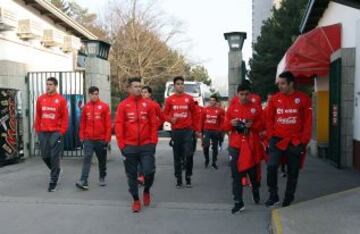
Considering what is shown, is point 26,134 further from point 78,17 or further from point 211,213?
point 78,17

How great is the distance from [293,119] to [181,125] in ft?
9.44

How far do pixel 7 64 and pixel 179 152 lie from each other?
6554 millimetres

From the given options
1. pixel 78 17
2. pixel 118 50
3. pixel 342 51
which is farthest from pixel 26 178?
pixel 78 17

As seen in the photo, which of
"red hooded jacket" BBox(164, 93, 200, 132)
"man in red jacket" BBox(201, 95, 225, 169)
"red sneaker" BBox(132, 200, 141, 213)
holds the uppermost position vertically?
"red hooded jacket" BBox(164, 93, 200, 132)

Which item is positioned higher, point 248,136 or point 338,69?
point 338,69

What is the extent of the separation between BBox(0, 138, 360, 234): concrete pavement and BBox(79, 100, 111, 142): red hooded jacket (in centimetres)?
98

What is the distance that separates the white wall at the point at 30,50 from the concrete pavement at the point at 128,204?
494 centimetres

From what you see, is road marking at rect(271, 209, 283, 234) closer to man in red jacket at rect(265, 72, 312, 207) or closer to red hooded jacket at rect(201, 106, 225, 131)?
man in red jacket at rect(265, 72, 312, 207)

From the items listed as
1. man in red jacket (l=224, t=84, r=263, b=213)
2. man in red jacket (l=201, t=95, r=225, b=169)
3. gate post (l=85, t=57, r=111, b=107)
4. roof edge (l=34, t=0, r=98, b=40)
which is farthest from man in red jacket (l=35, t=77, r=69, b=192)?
roof edge (l=34, t=0, r=98, b=40)

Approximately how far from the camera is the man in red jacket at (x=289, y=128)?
24.7ft

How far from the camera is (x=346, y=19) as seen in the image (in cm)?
1349

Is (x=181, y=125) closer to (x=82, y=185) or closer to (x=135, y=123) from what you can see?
(x=82, y=185)

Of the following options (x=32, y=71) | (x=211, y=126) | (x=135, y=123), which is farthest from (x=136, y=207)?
(x=32, y=71)

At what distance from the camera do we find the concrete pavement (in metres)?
6.92
